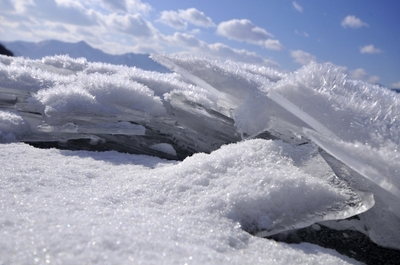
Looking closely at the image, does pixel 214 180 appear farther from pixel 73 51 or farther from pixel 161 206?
pixel 73 51

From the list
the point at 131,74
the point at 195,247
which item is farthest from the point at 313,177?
the point at 131,74

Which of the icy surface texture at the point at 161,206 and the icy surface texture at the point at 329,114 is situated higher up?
the icy surface texture at the point at 329,114

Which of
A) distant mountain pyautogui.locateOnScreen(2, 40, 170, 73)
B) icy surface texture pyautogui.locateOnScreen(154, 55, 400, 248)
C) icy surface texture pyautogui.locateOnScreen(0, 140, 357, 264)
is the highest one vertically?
distant mountain pyautogui.locateOnScreen(2, 40, 170, 73)

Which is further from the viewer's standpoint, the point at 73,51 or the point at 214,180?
the point at 73,51

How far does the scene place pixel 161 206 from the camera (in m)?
1.31

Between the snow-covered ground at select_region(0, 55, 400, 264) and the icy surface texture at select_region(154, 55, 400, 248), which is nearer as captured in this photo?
the snow-covered ground at select_region(0, 55, 400, 264)

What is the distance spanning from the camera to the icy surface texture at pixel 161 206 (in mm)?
934

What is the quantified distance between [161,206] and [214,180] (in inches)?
12.6

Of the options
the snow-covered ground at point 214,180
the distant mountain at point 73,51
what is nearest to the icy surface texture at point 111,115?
the snow-covered ground at point 214,180

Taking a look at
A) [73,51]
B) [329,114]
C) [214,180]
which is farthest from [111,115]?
[73,51]

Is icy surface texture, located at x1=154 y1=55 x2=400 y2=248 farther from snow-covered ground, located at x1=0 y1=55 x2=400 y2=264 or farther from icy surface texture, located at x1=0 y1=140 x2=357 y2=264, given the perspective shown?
icy surface texture, located at x1=0 y1=140 x2=357 y2=264

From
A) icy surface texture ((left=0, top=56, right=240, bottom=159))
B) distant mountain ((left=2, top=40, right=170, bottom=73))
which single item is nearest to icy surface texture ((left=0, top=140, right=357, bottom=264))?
icy surface texture ((left=0, top=56, right=240, bottom=159))

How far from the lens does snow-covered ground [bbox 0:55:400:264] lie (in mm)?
999

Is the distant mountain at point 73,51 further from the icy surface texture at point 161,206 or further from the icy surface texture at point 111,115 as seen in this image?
the icy surface texture at point 161,206
